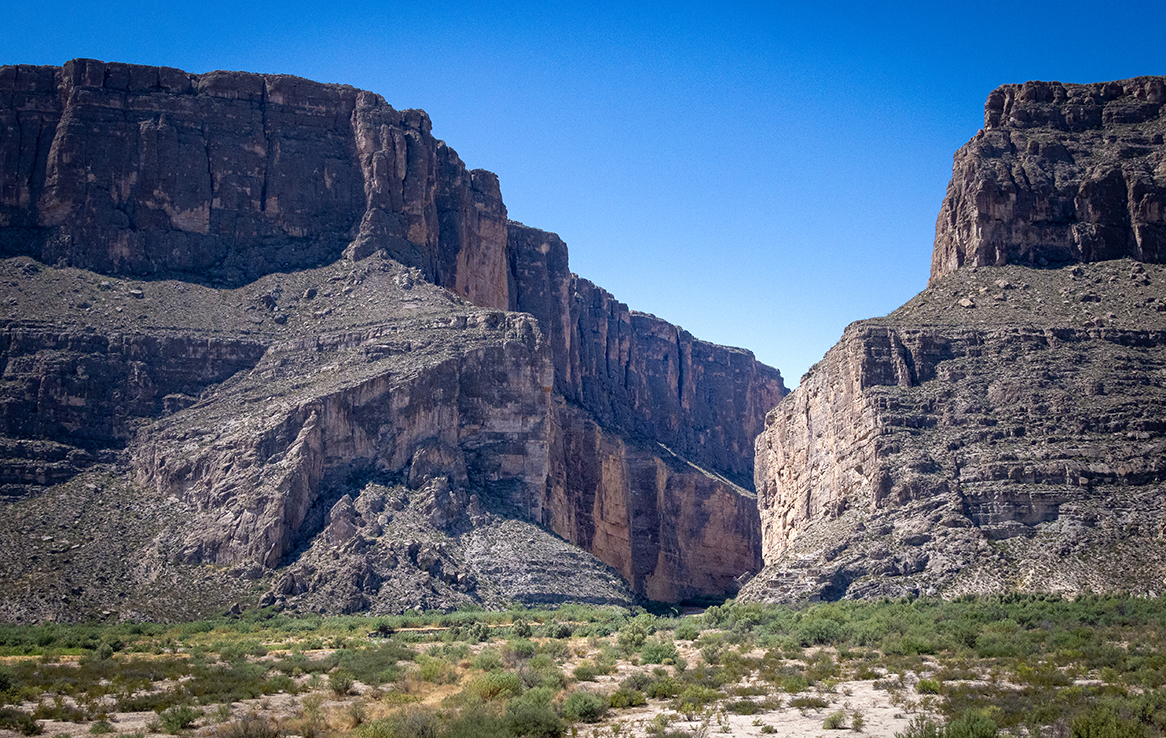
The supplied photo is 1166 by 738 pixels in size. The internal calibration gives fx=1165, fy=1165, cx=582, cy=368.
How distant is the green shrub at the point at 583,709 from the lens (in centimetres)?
3425

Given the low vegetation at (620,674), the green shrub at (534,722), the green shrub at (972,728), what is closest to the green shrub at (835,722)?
the low vegetation at (620,674)

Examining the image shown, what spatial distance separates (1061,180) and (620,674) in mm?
59799

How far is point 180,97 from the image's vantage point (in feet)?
339

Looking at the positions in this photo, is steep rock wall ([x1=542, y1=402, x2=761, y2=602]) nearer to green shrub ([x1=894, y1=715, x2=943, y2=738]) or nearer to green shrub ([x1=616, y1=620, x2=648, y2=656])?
green shrub ([x1=616, y1=620, x2=648, y2=656])

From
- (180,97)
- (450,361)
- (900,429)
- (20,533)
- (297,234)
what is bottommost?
(20,533)

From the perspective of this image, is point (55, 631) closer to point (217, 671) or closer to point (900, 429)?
point (217, 671)

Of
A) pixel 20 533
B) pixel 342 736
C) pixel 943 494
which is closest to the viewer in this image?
pixel 342 736

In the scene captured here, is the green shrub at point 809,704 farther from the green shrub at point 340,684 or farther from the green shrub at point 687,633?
the green shrub at point 687,633

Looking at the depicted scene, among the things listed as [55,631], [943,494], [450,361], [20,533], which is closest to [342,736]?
[55,631]

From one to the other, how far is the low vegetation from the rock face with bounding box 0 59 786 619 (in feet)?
36.3

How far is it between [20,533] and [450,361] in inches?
1187

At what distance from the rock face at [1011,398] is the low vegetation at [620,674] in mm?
5750

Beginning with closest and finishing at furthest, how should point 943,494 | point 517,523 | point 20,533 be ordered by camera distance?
point 943,494 → point 20,533 → point 517,523

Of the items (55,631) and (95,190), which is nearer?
(55,631)
